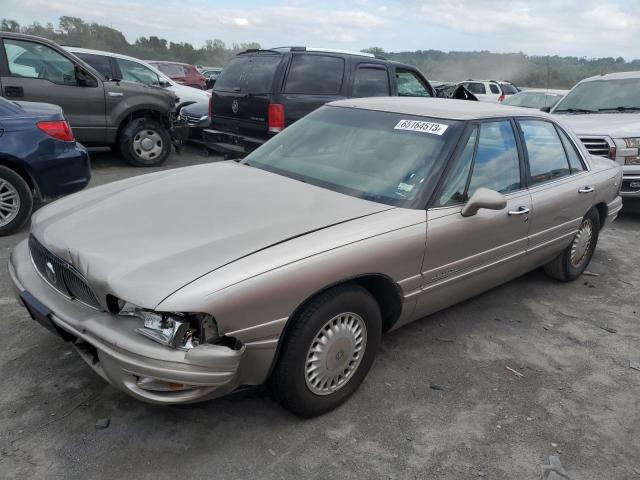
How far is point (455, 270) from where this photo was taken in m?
3.33

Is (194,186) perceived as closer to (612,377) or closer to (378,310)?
(378,310)

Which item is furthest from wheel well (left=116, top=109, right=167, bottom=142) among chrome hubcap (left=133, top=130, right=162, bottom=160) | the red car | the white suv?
the white suv

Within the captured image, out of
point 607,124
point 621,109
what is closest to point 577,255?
point 607,124

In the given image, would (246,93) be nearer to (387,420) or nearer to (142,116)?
(142,116)

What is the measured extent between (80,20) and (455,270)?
69.7 metres

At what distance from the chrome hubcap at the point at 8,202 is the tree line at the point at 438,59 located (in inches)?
1832

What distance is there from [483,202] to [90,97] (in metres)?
6.68

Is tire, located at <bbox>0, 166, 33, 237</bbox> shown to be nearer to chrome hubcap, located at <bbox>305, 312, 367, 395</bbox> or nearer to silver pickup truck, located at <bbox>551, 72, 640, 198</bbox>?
chrome hubcap, located at <bbox>305, 312, 367, 395</bbox>

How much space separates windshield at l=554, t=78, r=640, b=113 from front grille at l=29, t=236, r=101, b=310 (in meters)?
7.85

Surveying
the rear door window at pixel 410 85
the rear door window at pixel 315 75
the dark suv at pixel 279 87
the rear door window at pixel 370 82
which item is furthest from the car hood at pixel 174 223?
the rear door window at pixel 410 85

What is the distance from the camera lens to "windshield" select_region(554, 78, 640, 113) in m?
7.92

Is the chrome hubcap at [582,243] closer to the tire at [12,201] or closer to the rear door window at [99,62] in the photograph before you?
the tire at [12,201]

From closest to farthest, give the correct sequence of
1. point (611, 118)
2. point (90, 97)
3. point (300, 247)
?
1. point (300, 247)
2. point (611, 118)
3. point (90, 97)

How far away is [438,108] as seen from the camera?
365cm
